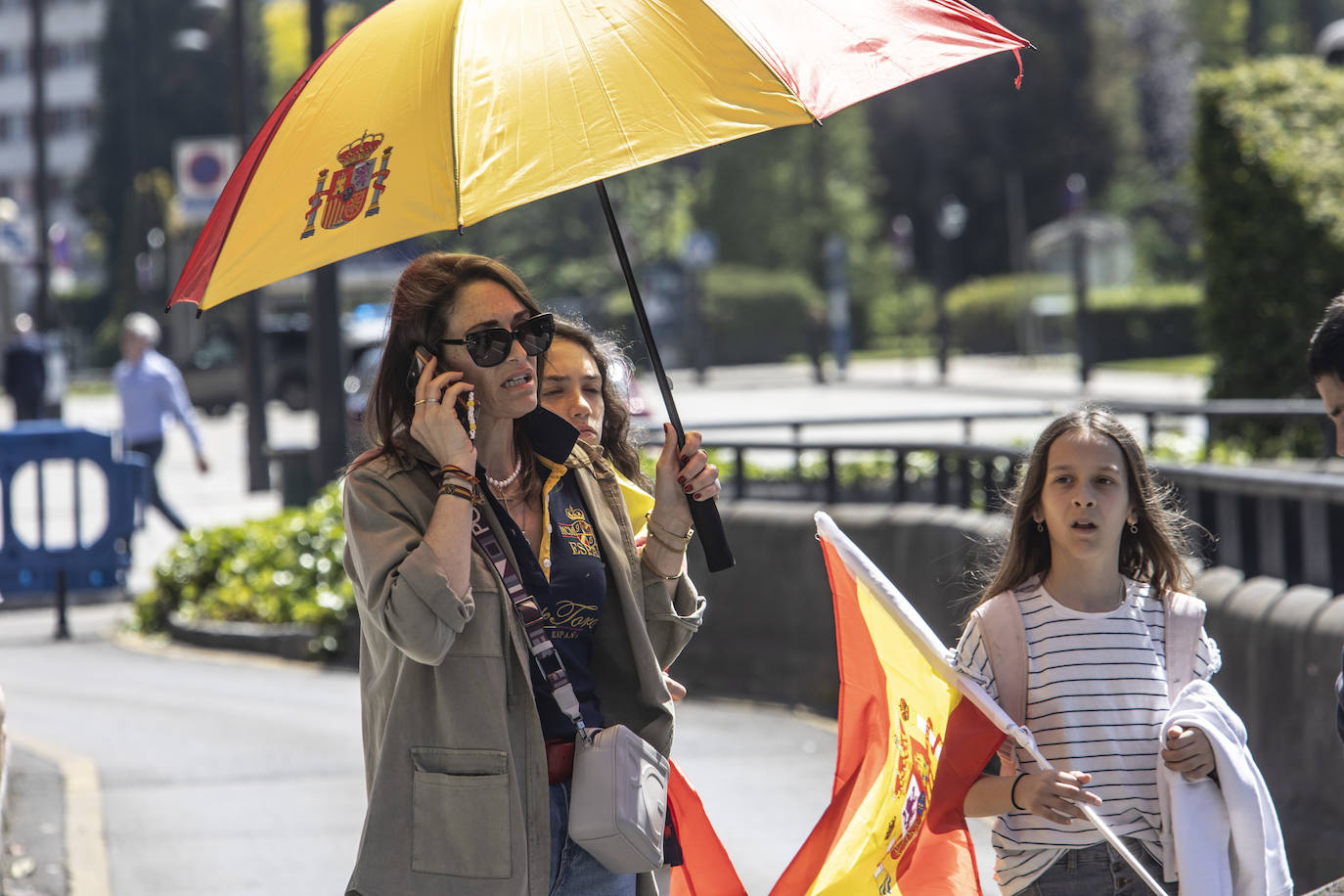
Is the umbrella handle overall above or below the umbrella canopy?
below

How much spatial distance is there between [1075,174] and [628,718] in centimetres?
6179

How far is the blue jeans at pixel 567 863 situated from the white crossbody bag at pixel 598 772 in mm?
34

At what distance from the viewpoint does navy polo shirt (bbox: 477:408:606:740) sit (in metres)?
2.96

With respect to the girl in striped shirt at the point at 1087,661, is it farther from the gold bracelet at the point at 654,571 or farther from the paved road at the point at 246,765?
the paved road at the point at 246,765

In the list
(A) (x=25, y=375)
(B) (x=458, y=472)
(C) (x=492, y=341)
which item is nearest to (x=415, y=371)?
(C) (x=492, y=341)

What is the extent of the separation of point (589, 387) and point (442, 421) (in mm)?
1575

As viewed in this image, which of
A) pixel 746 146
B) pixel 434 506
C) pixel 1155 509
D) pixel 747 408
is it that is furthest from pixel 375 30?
pixel 746 146

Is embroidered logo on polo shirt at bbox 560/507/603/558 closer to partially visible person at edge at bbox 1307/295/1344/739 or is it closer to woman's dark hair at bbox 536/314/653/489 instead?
woman's dark hair at bbox 536/314/653/489

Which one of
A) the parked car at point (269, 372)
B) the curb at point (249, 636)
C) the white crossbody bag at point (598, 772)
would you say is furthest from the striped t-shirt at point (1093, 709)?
the parked car at point (269, 372)

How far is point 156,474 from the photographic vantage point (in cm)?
1459

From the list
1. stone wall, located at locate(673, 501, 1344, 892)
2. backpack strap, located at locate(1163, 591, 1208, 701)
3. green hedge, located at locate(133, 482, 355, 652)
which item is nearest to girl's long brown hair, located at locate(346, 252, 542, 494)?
backpack strap, located at locate(1163, 591, 1208, 701)

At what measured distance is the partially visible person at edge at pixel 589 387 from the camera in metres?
4.00

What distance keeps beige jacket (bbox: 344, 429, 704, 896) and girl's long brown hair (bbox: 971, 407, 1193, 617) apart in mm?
1121

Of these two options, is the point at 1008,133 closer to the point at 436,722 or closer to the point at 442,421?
the point at 442,421
